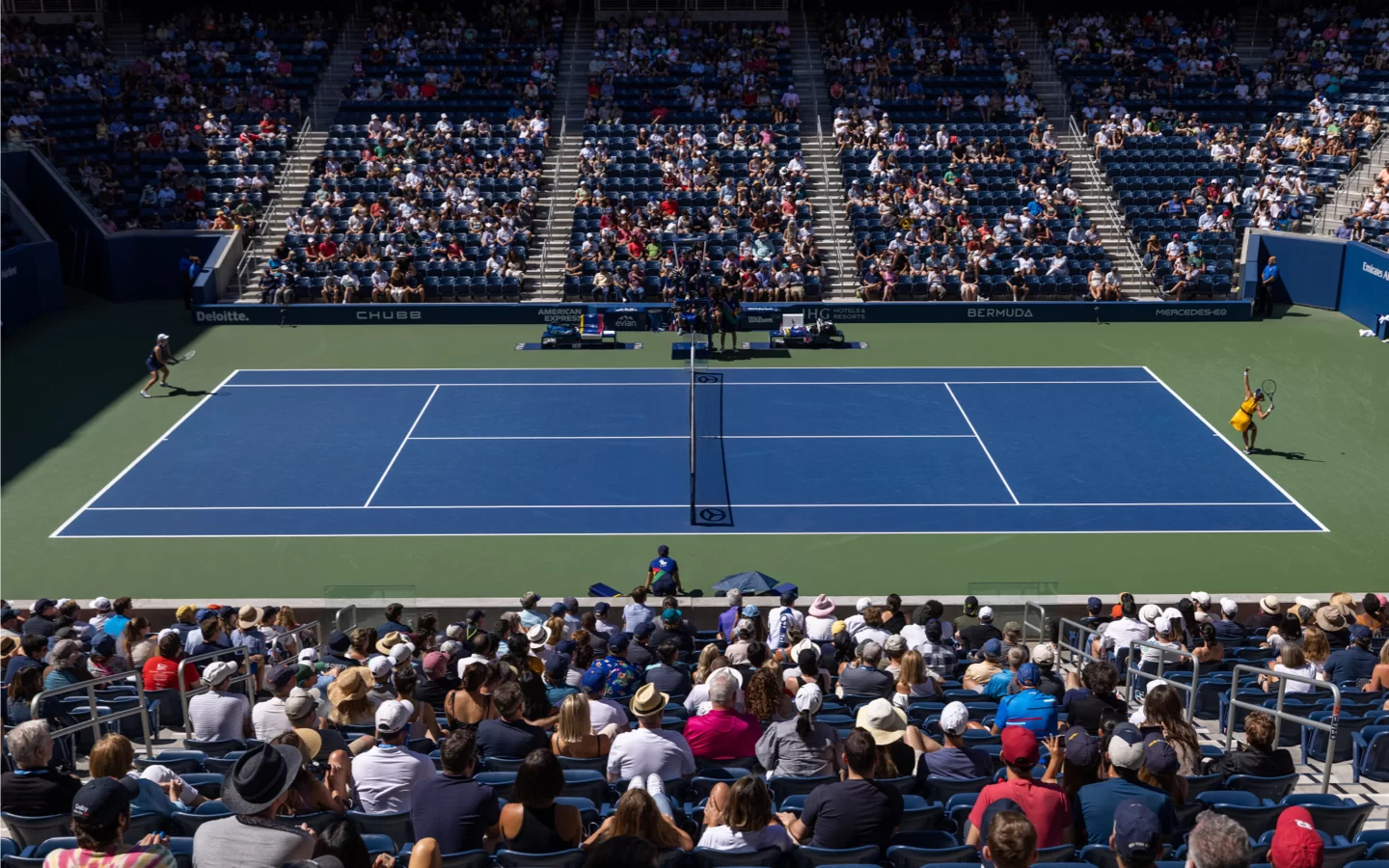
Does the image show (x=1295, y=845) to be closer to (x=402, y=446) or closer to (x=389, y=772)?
(x=389, y=772)

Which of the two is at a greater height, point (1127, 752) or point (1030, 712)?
point (1127, 752)

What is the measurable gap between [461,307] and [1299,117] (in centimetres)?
2546

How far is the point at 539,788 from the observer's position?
300 inches

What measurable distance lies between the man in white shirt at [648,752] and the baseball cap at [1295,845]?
364cm

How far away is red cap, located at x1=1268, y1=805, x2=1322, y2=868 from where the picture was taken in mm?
7203

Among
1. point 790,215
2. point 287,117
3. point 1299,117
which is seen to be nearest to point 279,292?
point 287,117

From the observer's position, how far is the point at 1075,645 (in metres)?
17.1

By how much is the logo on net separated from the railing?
20124mm

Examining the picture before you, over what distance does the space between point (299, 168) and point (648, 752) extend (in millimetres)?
36017

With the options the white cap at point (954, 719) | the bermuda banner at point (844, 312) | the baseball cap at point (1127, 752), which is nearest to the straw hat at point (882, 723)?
the white cap at point (954, 719)

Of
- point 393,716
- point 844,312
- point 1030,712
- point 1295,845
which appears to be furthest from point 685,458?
point 1295,845

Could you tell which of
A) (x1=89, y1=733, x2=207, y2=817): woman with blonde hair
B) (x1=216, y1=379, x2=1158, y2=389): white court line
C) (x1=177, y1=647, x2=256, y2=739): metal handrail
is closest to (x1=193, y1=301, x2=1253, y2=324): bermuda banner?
(x1=216, y1=379, x2=1158, y2=389): white court line

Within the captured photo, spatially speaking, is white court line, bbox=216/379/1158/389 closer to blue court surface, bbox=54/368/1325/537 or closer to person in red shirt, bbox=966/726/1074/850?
blue court surface, bbox=54/368/1325/537

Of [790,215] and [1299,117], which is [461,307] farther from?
[1299,117]
